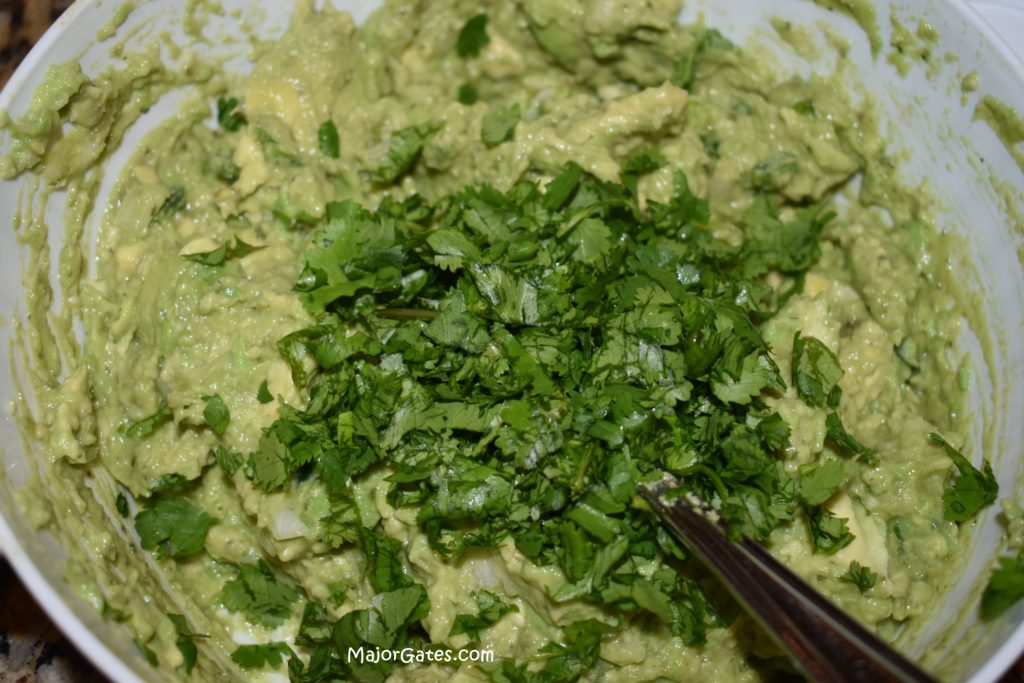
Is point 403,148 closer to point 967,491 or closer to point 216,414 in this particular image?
point 216,414

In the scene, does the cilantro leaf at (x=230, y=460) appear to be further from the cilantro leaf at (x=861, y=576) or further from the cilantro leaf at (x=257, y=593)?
the cilantro leaf at (x=861, y=576)

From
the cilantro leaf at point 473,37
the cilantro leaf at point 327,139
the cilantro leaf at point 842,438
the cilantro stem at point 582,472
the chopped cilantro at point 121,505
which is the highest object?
the cilantro leaf at point 842,438

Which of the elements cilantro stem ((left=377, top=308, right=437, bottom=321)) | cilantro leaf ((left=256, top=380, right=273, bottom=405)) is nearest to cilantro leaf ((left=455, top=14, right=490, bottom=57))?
cilantro stem ((left=377, top=308, right=437, bottom=321))

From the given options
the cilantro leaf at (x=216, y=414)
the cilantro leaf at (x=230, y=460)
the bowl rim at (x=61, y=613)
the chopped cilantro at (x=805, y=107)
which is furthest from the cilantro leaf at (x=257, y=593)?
the chopped cilantro at (x=805, y=107)

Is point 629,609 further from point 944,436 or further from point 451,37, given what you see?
point 451,37

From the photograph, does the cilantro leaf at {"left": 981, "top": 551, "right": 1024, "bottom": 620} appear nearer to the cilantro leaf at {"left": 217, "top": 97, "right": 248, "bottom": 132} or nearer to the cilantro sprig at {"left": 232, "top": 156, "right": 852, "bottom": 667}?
the cilantro sprig at {"left": 232, "top": 156, "right": 852, "bottom": 667}

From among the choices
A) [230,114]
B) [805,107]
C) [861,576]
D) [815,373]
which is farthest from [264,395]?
[805,107]
